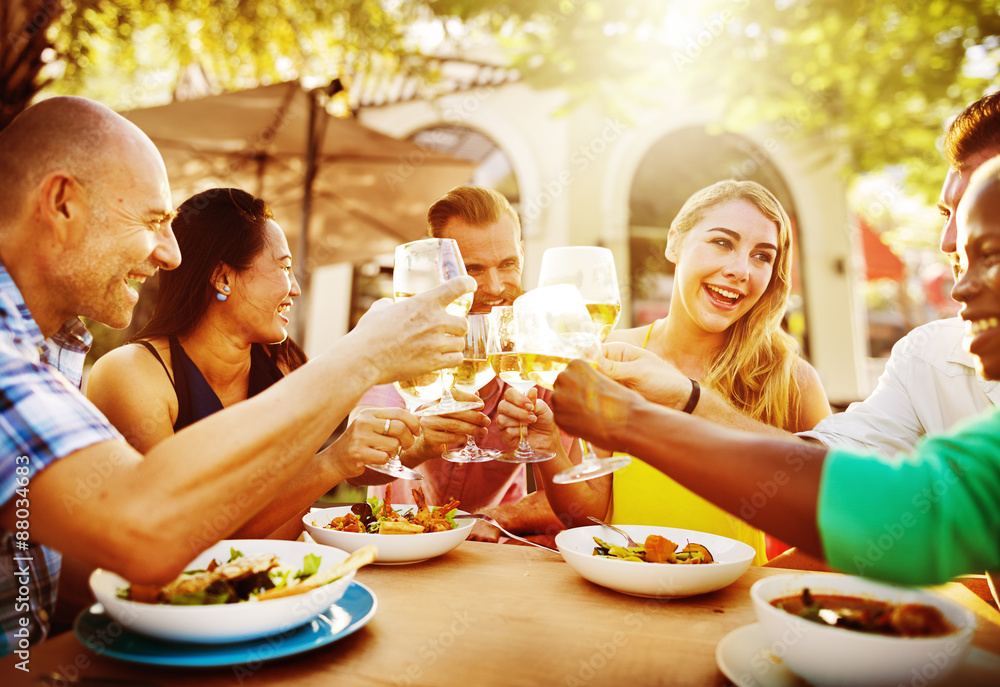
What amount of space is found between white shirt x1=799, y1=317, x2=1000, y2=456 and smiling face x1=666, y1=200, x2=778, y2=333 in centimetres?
70

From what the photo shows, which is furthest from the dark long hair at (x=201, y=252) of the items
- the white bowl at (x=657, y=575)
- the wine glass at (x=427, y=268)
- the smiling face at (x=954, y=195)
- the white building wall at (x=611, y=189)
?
the white building wall at (x=611, y=189)

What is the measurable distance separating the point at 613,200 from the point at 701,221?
6.37 m

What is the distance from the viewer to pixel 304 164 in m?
5.63

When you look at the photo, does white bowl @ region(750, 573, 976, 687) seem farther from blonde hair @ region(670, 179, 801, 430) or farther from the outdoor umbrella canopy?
the outdoor umbrella canopy

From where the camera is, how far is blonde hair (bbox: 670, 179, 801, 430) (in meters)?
2.72

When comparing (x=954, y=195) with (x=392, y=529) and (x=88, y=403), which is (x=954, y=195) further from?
(x=88, y=403)

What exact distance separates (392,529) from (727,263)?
1.84 metres

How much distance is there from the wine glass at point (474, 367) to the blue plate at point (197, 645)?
750 mm

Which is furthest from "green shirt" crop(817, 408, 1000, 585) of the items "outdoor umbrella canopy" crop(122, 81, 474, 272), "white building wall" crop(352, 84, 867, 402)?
"white building wall" crop(352, 84, 867, 402)

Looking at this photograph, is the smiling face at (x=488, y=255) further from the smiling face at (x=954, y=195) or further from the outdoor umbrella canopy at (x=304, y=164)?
the outdoor umbrella canopy at (x=304, y=164)

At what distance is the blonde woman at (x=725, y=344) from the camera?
100 inches

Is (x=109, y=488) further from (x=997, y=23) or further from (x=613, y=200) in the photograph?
(x=613, y=200)

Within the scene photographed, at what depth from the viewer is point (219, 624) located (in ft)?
3.52

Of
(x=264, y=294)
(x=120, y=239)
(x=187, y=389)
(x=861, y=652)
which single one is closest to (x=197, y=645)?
(x=120, y=239)
